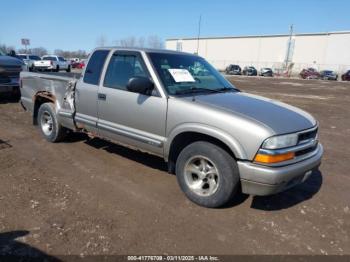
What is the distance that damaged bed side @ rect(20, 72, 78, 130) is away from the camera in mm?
5699

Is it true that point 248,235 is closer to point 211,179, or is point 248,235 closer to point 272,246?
point 272,246

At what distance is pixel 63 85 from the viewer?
5805 mm

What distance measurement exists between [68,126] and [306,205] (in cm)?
408

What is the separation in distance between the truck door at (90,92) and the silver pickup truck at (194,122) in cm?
2

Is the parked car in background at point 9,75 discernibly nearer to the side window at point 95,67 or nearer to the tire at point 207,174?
the side window at point 95,67

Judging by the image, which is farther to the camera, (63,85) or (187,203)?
(63,85)

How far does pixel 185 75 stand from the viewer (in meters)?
4.64

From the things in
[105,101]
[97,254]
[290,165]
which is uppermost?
[105,101]

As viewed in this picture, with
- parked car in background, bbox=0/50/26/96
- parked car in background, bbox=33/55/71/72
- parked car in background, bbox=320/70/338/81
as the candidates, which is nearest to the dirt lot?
parked car in background, bbox=0/50/26/96

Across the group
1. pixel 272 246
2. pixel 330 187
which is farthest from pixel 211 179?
pixel 330 187

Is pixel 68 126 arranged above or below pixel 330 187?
above

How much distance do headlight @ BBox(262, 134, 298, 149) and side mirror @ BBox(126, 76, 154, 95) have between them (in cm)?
169

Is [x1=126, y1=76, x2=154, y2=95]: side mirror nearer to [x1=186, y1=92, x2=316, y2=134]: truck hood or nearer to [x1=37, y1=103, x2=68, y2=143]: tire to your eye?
[x1=186, y1=92, x2=316, y2=134]: truck hood

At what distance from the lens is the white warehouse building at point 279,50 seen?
197 ft
